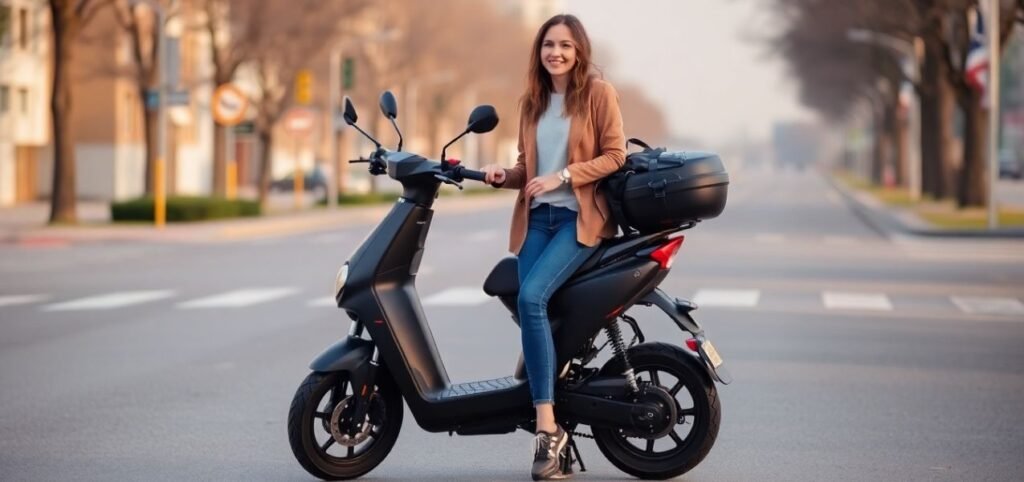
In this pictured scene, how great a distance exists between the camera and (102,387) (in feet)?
36.7

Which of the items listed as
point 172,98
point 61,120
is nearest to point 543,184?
point 172,98

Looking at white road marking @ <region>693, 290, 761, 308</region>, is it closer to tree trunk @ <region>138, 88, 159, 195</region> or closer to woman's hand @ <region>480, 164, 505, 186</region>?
woman's hand @ <region>480, 164, 505, 186</region>

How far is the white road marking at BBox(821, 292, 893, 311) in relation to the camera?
700 inches

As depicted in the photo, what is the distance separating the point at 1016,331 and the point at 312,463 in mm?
9342

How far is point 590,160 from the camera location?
7398mm

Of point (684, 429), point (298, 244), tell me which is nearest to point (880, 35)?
point (298, 244)

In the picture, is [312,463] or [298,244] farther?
[298,244]

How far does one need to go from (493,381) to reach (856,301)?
37.6 feet

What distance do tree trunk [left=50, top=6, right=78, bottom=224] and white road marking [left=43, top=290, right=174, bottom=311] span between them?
690 inches

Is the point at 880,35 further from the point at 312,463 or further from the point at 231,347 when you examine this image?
the point at 312,463

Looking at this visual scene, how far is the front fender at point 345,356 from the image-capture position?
24.1ft

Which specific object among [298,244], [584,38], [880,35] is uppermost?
[880,35]

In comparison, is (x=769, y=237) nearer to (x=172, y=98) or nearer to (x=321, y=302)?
(x=172, y=98)

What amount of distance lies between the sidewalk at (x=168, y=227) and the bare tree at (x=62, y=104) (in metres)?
0.56
